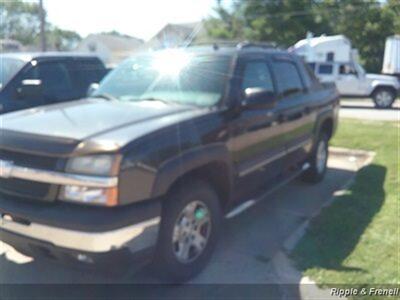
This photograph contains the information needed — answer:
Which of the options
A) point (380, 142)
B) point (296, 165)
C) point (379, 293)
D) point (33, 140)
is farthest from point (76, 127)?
point (380, 142)

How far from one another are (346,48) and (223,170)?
52.0ft

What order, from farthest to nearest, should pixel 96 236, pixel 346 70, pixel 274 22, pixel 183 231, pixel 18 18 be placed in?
pixel 274 22, pixel 346 70, pixel 18 18, pixel 183 231, pixel 96 236

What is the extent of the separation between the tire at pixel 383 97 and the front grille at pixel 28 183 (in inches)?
681

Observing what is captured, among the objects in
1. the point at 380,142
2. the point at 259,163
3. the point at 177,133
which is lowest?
the point at 380,142

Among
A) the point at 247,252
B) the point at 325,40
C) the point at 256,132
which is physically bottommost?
the point at 247,252

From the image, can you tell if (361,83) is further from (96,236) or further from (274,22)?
(96,236)

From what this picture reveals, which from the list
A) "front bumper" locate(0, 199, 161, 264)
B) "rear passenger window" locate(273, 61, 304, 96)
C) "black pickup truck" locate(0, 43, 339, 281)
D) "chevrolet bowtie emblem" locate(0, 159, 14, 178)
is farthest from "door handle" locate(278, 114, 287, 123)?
"chevrolet bowtie emblem" locate(0, 159, 14, 178)

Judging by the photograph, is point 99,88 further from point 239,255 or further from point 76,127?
point 239,255

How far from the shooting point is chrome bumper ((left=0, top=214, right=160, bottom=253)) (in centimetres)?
276

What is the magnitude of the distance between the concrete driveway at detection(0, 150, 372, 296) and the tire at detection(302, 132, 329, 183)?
14cm

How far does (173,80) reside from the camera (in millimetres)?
4137

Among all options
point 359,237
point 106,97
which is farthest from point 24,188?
point 359,237

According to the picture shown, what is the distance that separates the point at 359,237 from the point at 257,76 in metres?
1.82

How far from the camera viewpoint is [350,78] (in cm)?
1831
